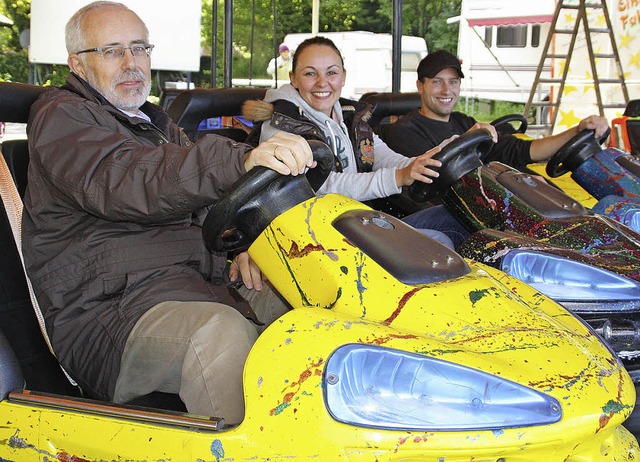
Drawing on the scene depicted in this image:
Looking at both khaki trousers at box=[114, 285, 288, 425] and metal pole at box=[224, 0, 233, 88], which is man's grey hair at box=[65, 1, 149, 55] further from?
metal pole at box=[224, 0, 233, 88]

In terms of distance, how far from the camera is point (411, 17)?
10.9 meters

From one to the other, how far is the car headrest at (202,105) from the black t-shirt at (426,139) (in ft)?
2.28

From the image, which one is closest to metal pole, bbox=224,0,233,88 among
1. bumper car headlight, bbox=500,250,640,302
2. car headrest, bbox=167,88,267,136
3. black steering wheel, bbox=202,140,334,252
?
car headrest, bbox=167,88,267,136

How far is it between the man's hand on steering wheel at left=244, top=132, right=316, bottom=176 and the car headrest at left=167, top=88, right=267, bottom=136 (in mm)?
1318

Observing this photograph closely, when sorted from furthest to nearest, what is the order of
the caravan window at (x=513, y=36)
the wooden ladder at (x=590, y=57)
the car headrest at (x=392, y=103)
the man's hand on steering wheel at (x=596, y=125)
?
the caravan window at (x=513, y=36), the wooden ladder at (x=590, y=57), the car headrest at (x=392, y=103), the man's hand on steering wheel at (x=596, y=125)

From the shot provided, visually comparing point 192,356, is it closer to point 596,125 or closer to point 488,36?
point 596,125

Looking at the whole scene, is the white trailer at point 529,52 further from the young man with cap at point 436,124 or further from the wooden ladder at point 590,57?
the young man with cap at point 436,124

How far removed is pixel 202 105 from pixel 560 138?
1302mm

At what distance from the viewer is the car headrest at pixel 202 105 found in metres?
2.56

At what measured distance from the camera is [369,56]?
11.2 metres

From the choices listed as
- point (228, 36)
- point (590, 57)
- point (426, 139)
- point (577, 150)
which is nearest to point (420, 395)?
point (577, 150)

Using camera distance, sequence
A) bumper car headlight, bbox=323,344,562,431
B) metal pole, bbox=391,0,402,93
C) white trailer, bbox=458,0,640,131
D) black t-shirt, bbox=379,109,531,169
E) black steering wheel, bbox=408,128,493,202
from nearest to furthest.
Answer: bumper car headlight, bbox=323,344,562,431, black steering wheel, bbox=408,128,493,202, black t-shirt, bbox=379,109,531,169, metal pole, bbox=391,0,402,93, white trailer, bbox=458,0,640,131

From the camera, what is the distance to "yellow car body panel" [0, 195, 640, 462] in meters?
1.06

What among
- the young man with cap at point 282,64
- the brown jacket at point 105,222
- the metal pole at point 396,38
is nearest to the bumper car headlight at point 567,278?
the brown jacket at point 105,222
